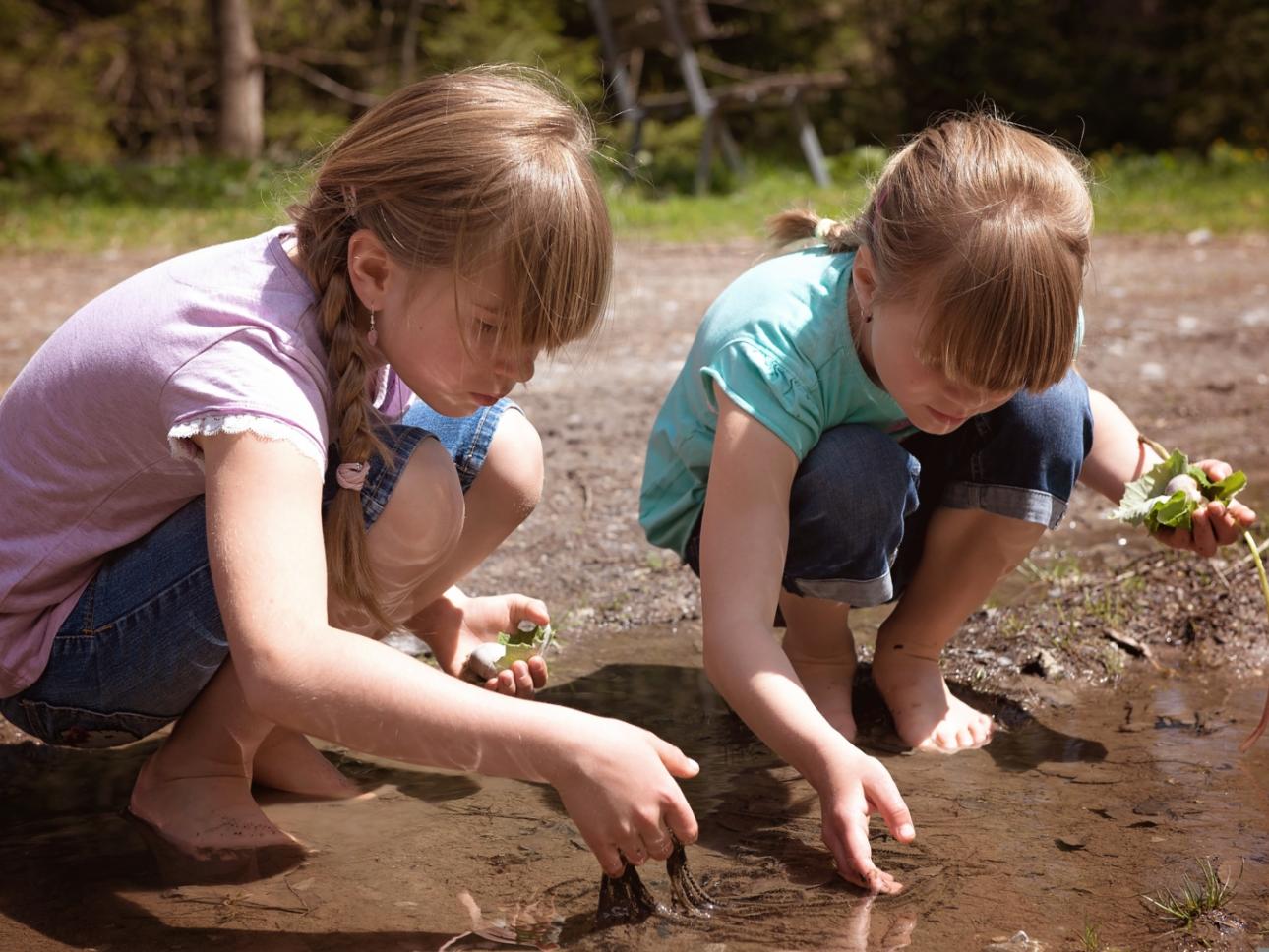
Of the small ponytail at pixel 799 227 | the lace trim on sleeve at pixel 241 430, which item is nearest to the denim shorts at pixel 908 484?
the small ponytail at pixel 799 227

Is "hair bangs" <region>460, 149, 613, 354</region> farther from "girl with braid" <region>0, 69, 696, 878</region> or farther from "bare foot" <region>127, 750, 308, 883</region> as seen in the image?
"bare foot" <region>127, 750, 308, 883</region>

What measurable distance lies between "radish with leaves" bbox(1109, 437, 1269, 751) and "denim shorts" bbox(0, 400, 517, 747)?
111 cm

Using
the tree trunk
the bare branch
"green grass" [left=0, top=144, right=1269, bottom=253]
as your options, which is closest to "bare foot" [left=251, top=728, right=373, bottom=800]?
"green grass" [left=0, top=144, right=1269, bottom=253]

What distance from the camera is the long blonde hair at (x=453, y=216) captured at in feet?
5.58

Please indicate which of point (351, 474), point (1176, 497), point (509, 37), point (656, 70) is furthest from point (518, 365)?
point (656, 70)

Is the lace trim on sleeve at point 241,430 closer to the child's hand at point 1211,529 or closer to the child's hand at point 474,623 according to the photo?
the child's hand at point 474,623

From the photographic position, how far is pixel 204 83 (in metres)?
14.0

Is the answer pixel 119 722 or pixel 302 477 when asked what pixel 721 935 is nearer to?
pixel 302 477

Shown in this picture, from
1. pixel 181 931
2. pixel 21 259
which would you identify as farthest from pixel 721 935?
pixel 21 259

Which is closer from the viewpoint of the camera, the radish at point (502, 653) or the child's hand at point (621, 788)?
the child's hand at point (621, 788)

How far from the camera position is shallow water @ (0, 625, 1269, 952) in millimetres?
1699

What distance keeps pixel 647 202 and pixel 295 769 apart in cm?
758

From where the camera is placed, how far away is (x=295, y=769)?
6.95 feet

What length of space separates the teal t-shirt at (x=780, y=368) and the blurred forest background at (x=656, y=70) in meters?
8.35
